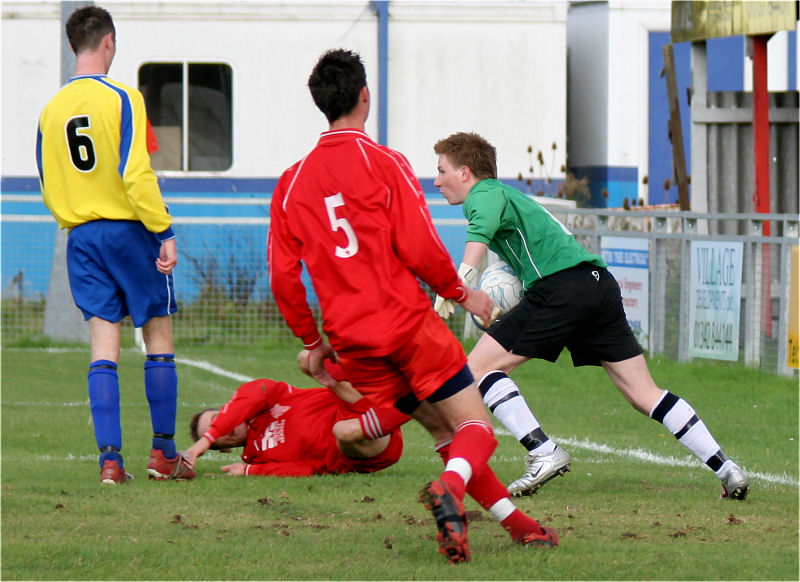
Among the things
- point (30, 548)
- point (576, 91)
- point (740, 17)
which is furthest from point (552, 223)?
point (576, 91)

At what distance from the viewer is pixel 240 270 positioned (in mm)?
14984

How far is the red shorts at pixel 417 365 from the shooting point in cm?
494

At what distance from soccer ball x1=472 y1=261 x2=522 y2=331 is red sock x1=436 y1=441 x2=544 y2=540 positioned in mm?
2158

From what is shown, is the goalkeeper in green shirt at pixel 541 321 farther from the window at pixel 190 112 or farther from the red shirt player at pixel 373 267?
the window at pixel 190 112

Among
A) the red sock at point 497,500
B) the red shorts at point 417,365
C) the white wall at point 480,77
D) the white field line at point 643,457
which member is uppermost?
→ the white wall at point 480,77

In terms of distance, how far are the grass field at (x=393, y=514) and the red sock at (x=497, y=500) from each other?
0.09 meters

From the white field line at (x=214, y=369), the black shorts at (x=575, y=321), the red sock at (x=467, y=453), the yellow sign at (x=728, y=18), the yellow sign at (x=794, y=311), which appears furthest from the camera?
the yellow sign at (x=728, y=18)

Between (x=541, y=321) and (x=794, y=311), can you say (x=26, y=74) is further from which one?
(x=541, y=321)

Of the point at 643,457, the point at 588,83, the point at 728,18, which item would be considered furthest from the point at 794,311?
the point at 588,83

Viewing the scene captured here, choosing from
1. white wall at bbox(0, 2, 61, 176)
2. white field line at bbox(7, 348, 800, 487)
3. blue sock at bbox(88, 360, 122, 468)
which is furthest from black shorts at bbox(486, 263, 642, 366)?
white wall at bbox(0, 2, 61, 176)

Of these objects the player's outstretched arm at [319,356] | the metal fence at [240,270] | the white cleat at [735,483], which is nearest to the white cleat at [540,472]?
the white cleat at [735,483]

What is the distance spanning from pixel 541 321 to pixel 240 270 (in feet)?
28.5

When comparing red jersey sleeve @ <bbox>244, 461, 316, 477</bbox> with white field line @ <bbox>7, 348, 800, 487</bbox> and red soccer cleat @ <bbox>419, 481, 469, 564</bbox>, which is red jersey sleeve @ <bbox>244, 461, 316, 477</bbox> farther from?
red soccer cleat @ <bbox>419, 481, 469, 564</bbox>

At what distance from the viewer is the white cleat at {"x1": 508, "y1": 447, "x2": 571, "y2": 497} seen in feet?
21.3
